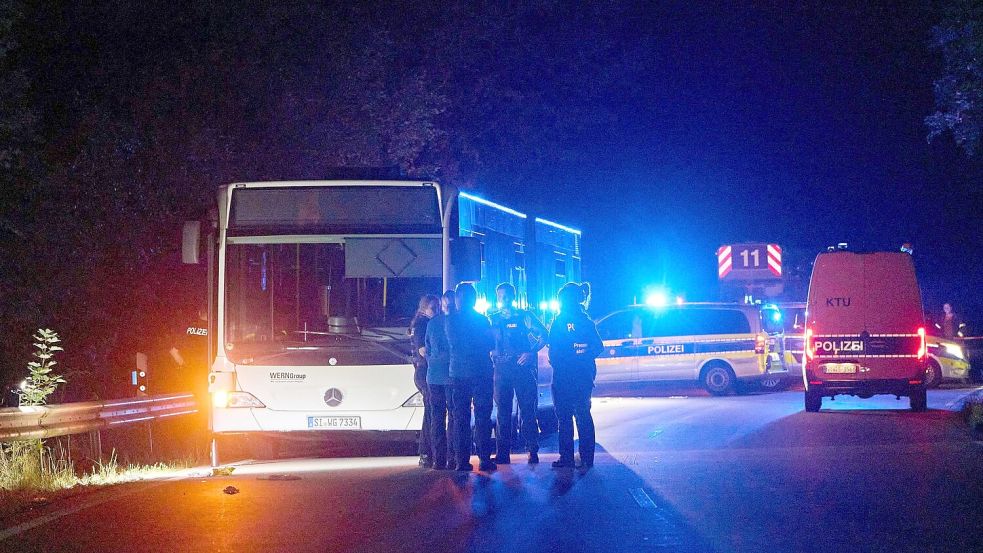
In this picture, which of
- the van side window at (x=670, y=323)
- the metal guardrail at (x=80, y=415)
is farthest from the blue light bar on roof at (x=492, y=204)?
the van side window at (x=670, y=323)

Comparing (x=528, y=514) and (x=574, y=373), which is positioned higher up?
(x=574, y=373)

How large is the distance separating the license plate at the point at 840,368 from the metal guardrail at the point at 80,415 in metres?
9.90

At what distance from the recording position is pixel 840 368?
21266mm

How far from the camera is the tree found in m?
16.7

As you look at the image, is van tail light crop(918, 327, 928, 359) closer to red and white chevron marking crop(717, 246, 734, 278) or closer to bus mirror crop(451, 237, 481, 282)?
red and white chevron marking crop(717, 246, 734, 278)

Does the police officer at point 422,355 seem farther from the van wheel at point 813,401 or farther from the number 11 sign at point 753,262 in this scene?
the number 11 sign at point 753,262

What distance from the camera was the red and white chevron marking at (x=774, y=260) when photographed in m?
29.2

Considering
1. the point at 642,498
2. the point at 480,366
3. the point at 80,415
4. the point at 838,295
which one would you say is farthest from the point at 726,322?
the point at 642,498

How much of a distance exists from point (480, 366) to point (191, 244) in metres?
3.33

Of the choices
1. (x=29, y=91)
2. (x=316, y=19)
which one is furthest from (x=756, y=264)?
(x=29, y=91)

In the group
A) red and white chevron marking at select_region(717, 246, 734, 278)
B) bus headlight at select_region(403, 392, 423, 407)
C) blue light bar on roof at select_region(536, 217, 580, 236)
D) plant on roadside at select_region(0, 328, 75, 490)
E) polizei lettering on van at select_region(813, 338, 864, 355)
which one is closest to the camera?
plant on roadside at select_region(0, 328, 75, 490)

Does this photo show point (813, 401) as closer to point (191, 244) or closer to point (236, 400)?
point (236, 400)

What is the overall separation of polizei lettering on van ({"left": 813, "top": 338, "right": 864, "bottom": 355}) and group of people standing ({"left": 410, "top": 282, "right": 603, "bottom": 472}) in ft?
26.1

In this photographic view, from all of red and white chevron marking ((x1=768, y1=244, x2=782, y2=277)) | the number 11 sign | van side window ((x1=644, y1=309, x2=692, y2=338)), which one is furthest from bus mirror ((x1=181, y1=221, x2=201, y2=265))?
red and white chevron marking ((x1=768, y1=244, x2=782, y2=277))
